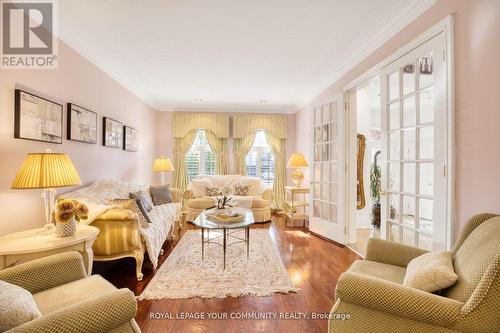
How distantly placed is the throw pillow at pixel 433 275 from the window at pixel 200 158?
5.36 m

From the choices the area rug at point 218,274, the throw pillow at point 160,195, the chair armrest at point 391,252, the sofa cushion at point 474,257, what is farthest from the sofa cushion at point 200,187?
the sofa cushion at point 474,257

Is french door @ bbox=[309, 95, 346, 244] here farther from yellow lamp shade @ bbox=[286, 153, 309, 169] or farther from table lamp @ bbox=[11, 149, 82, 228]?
table lamp @ bbox=[11, 149, 82, 228]

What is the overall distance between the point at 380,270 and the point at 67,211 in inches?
96.9

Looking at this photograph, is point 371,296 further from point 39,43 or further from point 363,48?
point 39,43

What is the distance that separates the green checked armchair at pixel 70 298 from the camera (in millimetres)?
1017

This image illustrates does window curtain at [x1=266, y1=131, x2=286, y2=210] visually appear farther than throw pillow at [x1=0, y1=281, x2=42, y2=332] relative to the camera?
Yes

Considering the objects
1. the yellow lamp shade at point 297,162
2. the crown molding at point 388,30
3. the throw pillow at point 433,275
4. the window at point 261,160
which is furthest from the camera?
the window at point 261,160

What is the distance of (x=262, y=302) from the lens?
220 cm

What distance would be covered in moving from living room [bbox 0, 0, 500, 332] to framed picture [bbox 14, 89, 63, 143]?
0.05 ft

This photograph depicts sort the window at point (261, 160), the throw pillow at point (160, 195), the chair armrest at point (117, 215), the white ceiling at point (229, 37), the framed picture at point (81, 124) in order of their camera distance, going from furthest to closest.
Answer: the window at point (261, 160) → the throw pillow at point (160, 195) → the framed picture at point (81, 124) → the chair armrest at point (117, 215) → the white ceiling at point (229, 37)

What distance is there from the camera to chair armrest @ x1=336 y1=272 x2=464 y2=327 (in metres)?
1.12

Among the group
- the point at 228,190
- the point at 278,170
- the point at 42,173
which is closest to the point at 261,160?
the point at 278,170

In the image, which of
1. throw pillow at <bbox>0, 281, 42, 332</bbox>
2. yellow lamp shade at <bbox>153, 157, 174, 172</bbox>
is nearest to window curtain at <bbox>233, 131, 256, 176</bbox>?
yellow lamp shade at <bbox>153, 157, 174, 172</bbox>

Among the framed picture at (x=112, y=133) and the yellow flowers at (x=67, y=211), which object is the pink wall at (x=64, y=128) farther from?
the yellow flowers at (x=67, y=211)
